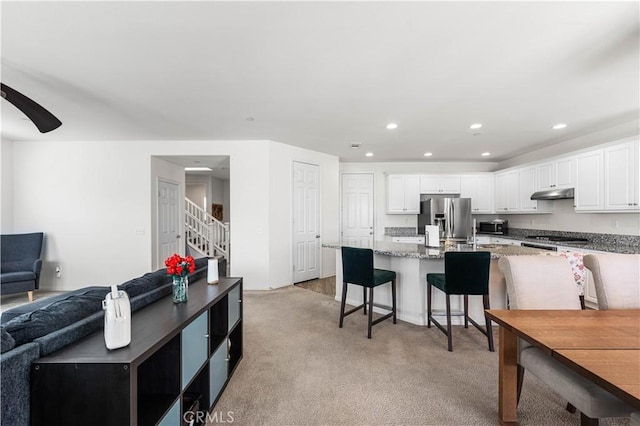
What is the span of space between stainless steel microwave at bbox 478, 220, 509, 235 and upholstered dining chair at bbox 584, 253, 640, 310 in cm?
427

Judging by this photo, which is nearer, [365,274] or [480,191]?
[365,274]

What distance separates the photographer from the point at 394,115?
3.50 meters

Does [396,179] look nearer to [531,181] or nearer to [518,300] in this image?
[531,181]

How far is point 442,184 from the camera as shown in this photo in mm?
6242


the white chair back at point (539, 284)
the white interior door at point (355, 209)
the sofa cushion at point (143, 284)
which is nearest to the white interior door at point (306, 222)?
the white interior door at point (355, 209)

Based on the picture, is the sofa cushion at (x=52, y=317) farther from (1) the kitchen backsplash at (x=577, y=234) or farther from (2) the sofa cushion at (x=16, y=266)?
(1) the kitchen backsplash at (x=577, y=234)

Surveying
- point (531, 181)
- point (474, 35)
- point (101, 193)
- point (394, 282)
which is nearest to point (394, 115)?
point (474, 35)

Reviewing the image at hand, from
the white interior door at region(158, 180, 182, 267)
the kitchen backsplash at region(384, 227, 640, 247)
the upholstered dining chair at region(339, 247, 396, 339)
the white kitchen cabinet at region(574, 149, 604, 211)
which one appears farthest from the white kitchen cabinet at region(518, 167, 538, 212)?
the white interior door at region(158, 180, 182, 267)

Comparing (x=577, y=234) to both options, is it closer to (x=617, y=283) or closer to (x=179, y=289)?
(x=617, y=283)

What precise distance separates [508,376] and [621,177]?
374 cm

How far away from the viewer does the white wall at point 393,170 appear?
6652mm

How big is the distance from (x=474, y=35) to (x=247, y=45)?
160 centimetres

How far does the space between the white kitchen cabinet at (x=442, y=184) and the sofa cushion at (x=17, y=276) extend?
7.13 meters

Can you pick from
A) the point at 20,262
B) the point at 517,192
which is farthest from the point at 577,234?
the point at 20,262
